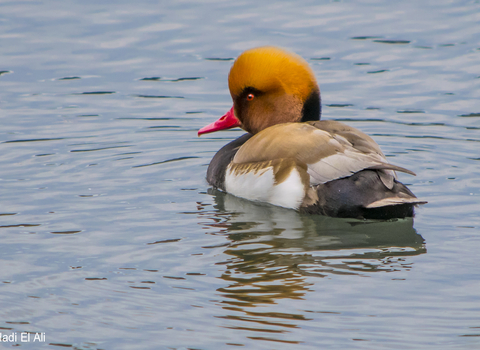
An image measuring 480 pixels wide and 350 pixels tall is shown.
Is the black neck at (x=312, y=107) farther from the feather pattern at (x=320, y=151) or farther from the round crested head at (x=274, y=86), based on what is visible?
the feather pattern at (x=320, y=151)

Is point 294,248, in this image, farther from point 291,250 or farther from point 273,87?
point 273,87

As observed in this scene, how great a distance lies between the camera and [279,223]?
5523mm

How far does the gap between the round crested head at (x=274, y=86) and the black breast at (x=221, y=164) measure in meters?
0.31

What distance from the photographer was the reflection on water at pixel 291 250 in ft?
14.2

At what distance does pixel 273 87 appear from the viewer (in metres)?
6.28

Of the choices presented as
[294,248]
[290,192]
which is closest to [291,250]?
[294,248]

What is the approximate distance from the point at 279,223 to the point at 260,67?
1396mm

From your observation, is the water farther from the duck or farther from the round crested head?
the round crested head

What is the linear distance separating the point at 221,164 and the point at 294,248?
1.64 metres

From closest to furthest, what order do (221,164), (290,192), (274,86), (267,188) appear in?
(290,192)
(267,188)
(274,86)
(221,164)

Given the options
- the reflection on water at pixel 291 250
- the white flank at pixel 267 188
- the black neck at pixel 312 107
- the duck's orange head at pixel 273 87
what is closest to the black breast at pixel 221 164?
the white flank at pixel 267 188

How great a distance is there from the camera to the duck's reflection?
443 centimetres

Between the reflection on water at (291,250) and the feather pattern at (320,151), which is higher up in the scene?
the feather pattern at (320,151)

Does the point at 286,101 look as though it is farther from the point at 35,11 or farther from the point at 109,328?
the point at 35,11
